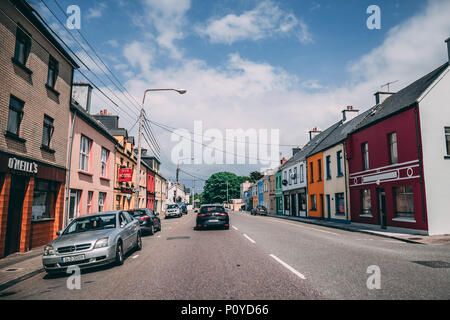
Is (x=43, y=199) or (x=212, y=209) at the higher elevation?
(x=43, y=199)

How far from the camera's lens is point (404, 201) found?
1644 cm

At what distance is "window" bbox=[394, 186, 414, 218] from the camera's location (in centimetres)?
1587

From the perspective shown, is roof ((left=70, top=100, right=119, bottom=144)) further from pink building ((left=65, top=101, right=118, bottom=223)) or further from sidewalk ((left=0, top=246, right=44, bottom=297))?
sidewalk ((left=0, top=246, right=44, bottom=297))

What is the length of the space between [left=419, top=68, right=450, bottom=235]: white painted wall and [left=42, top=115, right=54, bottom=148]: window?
1763 cm

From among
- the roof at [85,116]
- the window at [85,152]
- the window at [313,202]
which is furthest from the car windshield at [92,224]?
the window at [313,202]

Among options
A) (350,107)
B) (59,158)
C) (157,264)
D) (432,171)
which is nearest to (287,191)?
(350,107)

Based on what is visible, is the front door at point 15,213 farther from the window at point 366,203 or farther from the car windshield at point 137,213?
the window at point 366,203

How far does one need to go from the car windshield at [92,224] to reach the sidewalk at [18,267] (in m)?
1.26

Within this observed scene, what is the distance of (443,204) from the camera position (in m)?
14.7

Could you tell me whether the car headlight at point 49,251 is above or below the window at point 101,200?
below

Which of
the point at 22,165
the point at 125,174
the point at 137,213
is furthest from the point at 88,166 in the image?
the point at 22,165

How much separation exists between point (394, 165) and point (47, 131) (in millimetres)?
17807

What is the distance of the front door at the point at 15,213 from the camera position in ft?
34.0

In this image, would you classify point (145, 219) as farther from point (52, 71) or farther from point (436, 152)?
point (436, 152)
